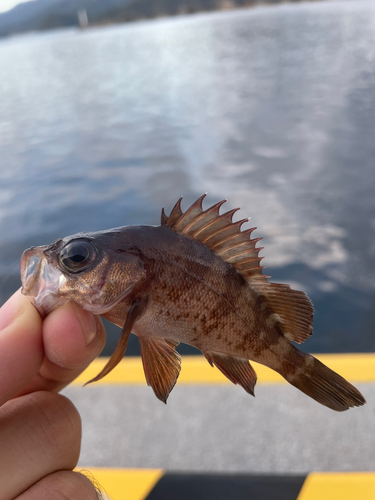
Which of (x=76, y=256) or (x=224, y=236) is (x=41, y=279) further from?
(x=224, y=236)

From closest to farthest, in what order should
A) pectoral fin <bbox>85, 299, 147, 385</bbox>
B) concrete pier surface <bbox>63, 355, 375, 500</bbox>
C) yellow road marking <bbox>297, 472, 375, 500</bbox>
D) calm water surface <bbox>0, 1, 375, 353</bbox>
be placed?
1. pectoral fin <bbox>85, 299, 147, 385</bbox>
2. yellow road marking <bbox>297, 472, 375, 500</bbox>
3. concrete pier surface <bbox>63, 355, 375, 500</bbox>
4. calm water surface <bbox>0, 1, 375, 353</bbox>

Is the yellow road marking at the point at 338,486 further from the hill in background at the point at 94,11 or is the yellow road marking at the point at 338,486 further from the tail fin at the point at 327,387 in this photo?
the hill in background at the point at 94,11

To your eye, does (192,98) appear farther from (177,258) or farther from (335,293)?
(177,258)

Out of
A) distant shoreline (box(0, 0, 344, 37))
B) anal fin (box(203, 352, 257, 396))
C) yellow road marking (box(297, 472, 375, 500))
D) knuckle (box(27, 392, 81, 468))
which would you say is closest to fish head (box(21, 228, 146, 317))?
anal fin (box(203, 352, 257, 396))

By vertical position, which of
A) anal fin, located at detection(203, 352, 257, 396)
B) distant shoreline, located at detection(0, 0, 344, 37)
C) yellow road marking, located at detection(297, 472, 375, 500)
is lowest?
yellow road marking, located at detection(297, 472, 375, 500)

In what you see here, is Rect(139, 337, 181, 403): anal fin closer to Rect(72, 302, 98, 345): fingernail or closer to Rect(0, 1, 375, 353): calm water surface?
Rect(72, 302, 98, 345): fingernail

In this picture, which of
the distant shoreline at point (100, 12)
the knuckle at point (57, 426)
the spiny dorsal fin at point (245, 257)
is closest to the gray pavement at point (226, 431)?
the knuckle at point (57, 426)

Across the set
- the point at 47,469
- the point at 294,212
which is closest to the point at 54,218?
the point at 294,212

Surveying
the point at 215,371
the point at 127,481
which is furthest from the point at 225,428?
the point at 127,481
